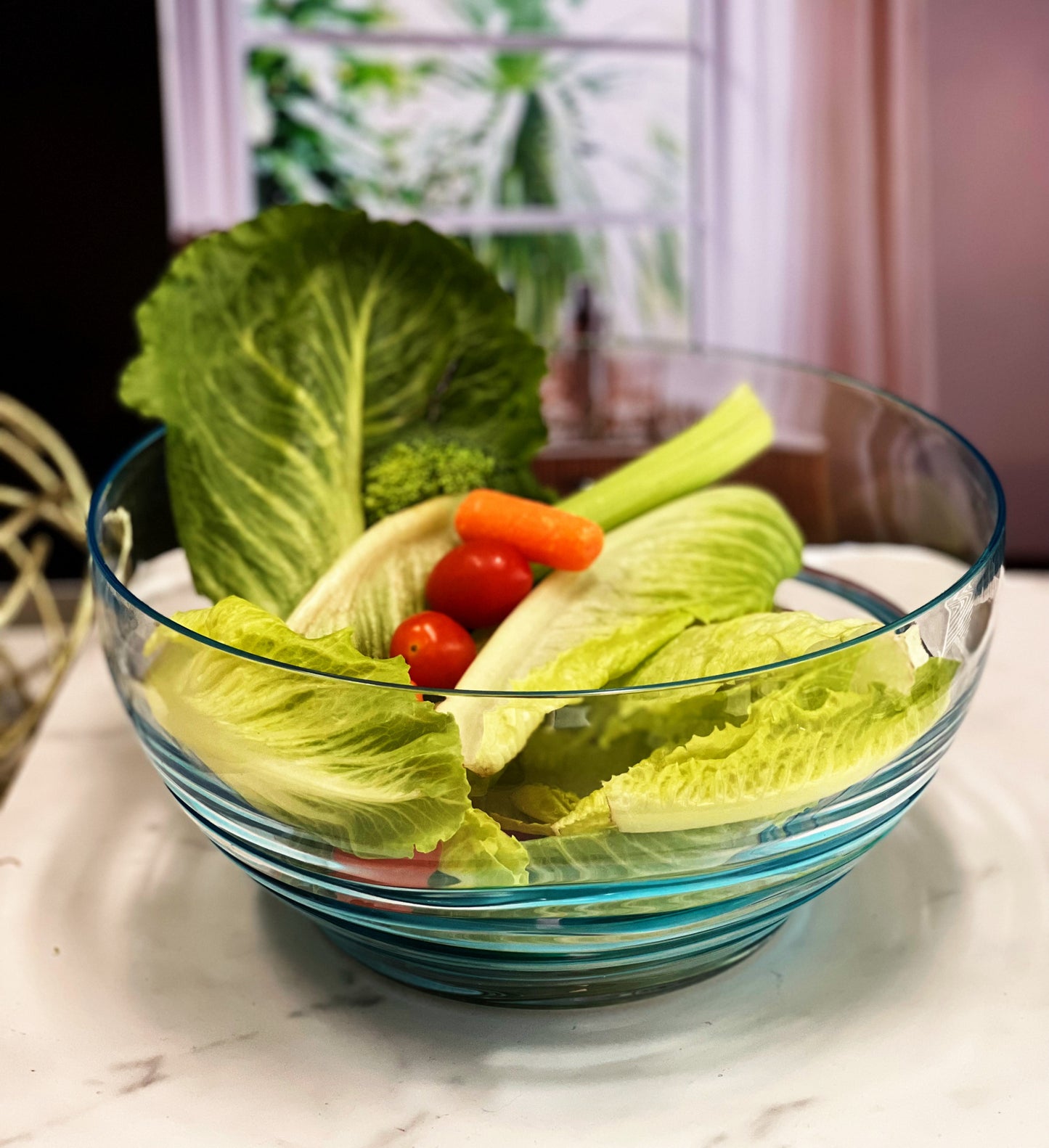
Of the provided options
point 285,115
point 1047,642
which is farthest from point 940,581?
point 285,115

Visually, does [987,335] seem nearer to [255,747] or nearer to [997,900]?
[997,900]

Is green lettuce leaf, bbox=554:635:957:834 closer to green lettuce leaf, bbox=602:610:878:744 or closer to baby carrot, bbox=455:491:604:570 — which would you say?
green lettuce leaf, bbox=602:610:878:744

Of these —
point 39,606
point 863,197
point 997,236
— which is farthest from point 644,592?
point 997,236

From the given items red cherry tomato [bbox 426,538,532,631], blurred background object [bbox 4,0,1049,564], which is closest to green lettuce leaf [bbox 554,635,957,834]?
red cherry tomato [bbox 426,538,532,631]

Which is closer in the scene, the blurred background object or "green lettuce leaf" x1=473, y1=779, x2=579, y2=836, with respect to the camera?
"green lettuce leaf" x1=473, y1=779, x2=579, y2=836

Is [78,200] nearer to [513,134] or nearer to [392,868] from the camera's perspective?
[513,134]

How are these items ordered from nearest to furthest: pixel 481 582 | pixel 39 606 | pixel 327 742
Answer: pixel 327 742, pixel 481 582, pixel 39 606
